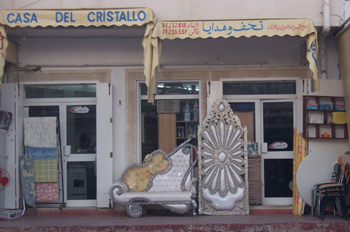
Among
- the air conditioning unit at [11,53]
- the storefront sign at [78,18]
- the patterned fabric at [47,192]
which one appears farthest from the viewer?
the patterned fabric at [47,192]

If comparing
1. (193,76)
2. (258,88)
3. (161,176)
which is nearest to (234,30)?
(193,76)

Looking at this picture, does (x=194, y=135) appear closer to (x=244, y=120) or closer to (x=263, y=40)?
(x=244, y=120)

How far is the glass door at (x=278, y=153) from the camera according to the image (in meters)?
7.02

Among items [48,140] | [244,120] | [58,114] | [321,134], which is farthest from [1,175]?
[321,134]

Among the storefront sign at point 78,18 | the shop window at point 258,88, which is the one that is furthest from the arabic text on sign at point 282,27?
the storefront sign at point 78,18

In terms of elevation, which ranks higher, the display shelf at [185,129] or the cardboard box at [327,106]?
the cardboard box at [327,106]

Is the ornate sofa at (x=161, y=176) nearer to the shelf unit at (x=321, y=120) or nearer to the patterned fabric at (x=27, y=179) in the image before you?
the patterned fabric at (x=27, y=179)

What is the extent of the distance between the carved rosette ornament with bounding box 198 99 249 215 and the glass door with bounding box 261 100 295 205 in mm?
691

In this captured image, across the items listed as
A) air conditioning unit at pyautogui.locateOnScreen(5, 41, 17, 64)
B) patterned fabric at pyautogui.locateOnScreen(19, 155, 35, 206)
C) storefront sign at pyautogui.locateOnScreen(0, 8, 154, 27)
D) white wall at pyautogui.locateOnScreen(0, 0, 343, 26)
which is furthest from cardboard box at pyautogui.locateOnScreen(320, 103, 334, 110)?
air conditioning unit at pyautogui.locateOnScreen(5, 41, 17, 64)

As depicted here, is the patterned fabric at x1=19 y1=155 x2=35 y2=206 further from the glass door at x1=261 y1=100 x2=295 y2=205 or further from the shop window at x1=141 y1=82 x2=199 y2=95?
the glass door at x1=261 y1=100 x2=295 y2=205

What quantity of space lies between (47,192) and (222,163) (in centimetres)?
318

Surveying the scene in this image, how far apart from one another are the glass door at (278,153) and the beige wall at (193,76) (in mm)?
573

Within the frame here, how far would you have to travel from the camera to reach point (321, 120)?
Answer: 6.52m

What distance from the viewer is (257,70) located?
22.7 ft
